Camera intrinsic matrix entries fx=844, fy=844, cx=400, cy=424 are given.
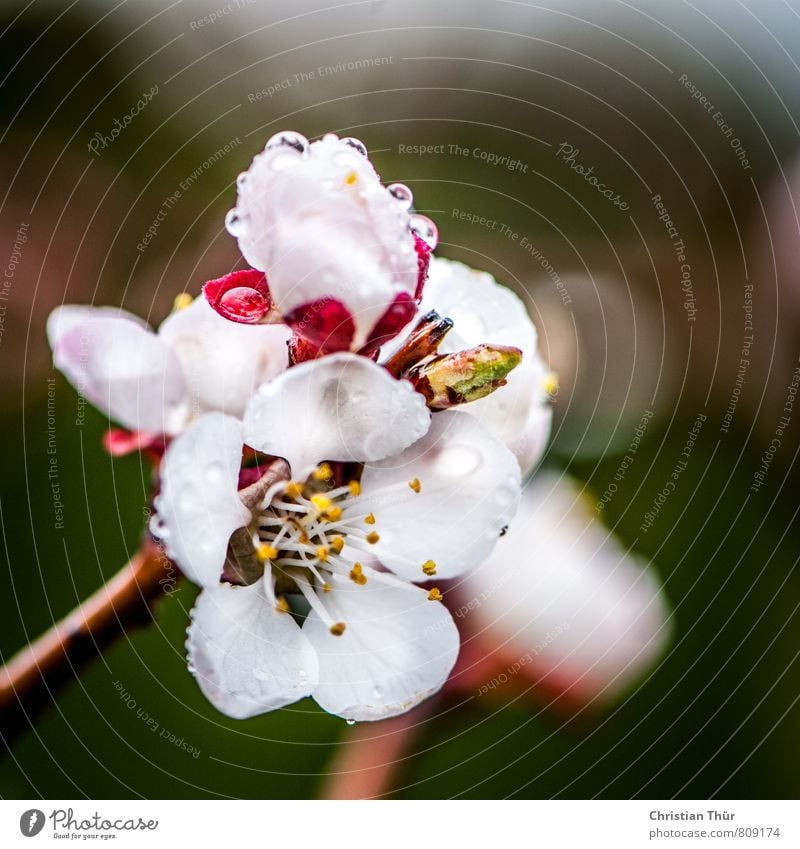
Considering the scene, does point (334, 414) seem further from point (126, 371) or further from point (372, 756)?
point (372, 756)

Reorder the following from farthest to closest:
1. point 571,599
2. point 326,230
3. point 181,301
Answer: point 571,599
point 181,301
point 326,230

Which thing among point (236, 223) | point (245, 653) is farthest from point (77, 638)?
point (236, 223)

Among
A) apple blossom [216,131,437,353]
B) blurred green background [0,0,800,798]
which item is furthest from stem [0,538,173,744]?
apple blossom [216,131,437,353]

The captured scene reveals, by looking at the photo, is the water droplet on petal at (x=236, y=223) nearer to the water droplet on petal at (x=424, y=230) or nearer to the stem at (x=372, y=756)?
the water droplet on petal at (x=424, y=230)

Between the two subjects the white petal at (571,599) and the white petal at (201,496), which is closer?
the white petal at (201,496)

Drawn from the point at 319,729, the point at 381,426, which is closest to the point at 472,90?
the point at 381,426

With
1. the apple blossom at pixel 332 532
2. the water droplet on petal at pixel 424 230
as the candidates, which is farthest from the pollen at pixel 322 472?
the water droplet on petal at pixel 424 230
